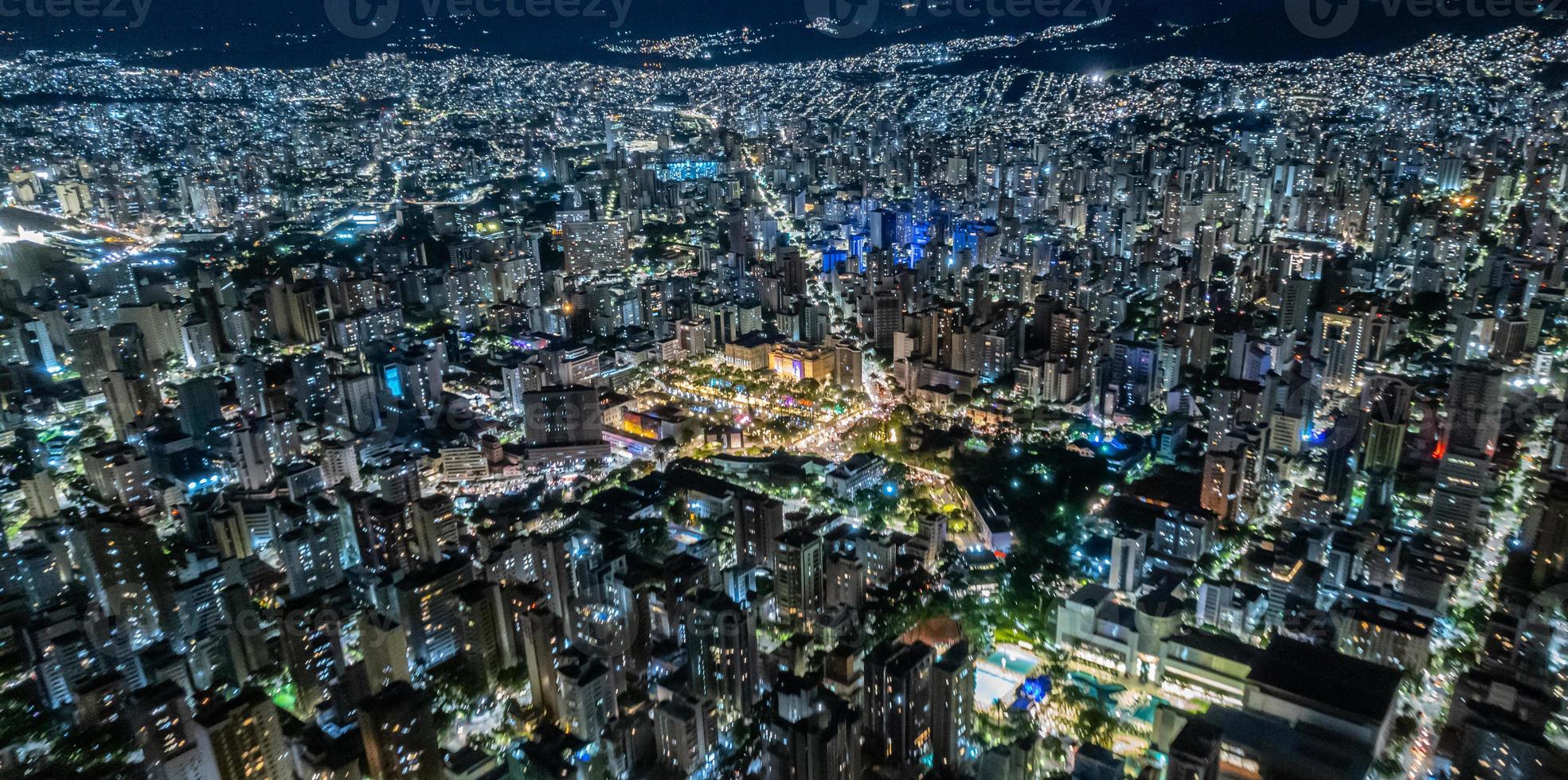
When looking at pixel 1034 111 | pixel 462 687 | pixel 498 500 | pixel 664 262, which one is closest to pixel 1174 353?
pixel 498 500

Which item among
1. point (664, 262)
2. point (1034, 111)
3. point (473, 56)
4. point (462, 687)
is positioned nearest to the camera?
point (462, 687)

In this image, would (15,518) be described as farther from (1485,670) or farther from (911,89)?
(911,89)

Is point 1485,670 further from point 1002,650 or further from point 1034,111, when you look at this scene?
point 1034,111

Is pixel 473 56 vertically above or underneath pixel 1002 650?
above

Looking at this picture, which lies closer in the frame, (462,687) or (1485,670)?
(1485,670)

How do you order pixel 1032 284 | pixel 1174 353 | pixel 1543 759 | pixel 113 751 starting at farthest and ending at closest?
pixel 1032 284 → pixel 1174 353 → pixel 113 751 → pixel 1543 759

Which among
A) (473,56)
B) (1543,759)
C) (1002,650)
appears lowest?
(1002,650)

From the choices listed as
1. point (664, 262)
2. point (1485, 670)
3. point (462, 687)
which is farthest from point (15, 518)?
point (1485, 670)
